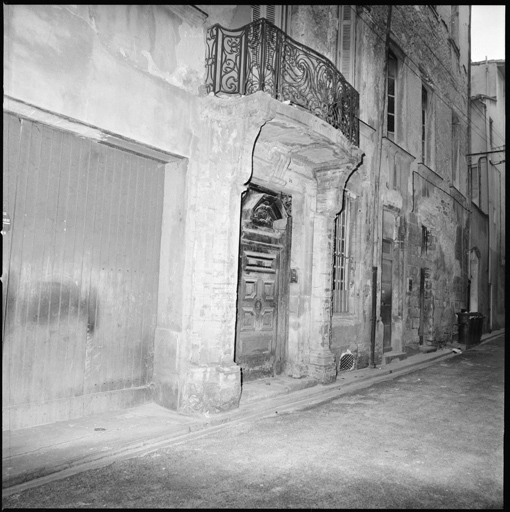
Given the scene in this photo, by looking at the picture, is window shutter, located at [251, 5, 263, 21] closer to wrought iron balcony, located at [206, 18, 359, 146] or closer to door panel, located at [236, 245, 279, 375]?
wrought iron balcony, located at [206, 18, 359, 146]

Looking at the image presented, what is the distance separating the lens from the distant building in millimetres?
19891

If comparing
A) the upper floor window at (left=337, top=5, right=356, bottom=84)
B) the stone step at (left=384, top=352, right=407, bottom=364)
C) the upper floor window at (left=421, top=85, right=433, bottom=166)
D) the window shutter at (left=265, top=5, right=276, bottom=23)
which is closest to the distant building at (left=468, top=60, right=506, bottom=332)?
the upper floor window at (left=421, top=85, right=433, bottom=166)


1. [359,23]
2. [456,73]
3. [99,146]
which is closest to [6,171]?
[99,146]

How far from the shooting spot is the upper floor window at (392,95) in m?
11.7

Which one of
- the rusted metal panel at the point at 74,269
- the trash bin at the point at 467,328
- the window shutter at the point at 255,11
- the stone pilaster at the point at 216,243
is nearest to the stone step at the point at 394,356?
the trash bin at the point at 467,328

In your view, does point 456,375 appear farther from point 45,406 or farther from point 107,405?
point 45,406

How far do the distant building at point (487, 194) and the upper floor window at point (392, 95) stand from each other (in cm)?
783

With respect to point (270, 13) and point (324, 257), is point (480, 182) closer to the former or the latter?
point (324, 257)

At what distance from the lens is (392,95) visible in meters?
11.9

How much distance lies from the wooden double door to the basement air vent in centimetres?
165

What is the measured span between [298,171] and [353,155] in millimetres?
974

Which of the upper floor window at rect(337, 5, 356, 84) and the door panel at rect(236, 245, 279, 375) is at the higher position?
the upper floor window at rect(337, 5, 356, 84)

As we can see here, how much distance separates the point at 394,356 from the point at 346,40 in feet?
23.6

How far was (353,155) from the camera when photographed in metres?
7.75
